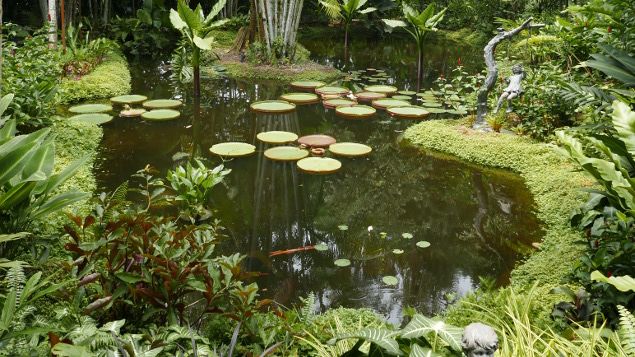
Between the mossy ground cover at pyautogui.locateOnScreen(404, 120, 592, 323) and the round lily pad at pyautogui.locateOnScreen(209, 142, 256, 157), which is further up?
the mossy ground cover at pyautogui.locateOnScreen(404, 120, 592, 323)

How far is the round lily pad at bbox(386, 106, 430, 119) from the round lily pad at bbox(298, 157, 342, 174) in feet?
7.40

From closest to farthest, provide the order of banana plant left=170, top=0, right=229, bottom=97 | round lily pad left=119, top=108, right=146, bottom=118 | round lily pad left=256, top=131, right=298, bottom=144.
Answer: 1. round lily pad left=256, top=131, right=298, bottom=144
2. round lily pad left=119, top=108, right=146, bottom=118
3. banana plant left=170, top=0, right=229, bottom=97

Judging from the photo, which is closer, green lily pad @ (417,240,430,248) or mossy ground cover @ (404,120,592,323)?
mossy ground cover @ (404,120,592,323)

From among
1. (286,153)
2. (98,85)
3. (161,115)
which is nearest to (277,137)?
(286,153)

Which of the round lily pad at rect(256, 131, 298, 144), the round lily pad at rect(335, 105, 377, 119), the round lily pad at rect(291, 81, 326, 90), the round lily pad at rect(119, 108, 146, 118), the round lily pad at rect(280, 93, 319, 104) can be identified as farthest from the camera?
the round lily pad at rect(291, 81, 326, 90)

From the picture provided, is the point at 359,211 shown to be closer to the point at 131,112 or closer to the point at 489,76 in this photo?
the point at 489,76

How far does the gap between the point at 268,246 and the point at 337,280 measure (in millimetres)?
686

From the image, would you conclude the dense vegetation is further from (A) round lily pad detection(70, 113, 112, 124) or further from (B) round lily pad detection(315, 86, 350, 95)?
(B) round lily pad detection(315, 86, 350, 95)

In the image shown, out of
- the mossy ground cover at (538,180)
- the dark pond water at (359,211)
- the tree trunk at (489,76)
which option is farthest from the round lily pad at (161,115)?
the tree trunk at (489,76)

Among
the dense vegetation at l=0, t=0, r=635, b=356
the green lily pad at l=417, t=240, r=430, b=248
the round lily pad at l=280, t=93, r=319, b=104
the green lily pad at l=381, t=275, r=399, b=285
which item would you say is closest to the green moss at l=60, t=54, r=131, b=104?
the dense vegetation at l=0, t=0, r=635, b=356

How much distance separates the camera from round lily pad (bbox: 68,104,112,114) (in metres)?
7.43

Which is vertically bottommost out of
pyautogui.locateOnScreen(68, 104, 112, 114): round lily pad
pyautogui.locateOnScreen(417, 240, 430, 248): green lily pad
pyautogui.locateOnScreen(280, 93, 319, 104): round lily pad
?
pyautogui.locateOnScreen(417, 240, 430, 248): green lily pad

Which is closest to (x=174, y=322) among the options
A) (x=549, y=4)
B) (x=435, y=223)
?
(x=435, y=223)

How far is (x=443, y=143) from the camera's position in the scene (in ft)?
21.7
